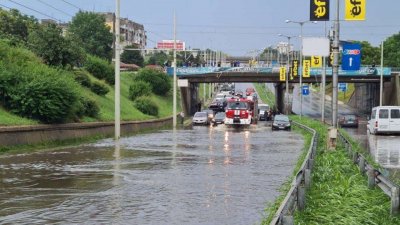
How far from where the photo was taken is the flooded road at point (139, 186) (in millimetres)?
10406

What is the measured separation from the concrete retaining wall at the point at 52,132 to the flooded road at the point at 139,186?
5.53 feet

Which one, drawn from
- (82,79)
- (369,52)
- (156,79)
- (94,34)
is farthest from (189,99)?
(369,52)

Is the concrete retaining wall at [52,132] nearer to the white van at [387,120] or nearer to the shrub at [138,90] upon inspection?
the white van at [387,120]

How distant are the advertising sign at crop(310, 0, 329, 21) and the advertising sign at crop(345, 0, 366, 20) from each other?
2.79 feet

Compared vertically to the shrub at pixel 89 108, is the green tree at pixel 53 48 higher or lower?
higher

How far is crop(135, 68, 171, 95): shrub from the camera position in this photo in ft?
253

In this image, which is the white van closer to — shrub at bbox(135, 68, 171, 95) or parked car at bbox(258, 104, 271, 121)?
parked car at bbox(258, 104, 271, 121)

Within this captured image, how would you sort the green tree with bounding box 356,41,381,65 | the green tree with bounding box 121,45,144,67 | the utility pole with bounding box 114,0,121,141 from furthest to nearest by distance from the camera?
1. the green tree with bounding box 356,41,381,65
2. the green tree with bounding box 121,45,144,67
3. the utility pole with bounding box 114,0,121,141

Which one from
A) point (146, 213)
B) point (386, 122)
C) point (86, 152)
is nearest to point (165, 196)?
point (146, 213)

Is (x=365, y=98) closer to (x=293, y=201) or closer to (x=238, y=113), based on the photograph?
(x=238, y=113)

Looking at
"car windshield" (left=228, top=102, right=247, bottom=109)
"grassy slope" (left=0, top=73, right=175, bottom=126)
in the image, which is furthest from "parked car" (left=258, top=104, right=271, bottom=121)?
"car windshield" (left=228, top=102, right=247, bottom=109)

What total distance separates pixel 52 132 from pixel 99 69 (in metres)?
31.2

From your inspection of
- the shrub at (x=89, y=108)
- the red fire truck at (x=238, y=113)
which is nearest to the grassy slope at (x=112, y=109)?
the shrub at (x=89, y=108)

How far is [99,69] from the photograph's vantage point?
191ft
